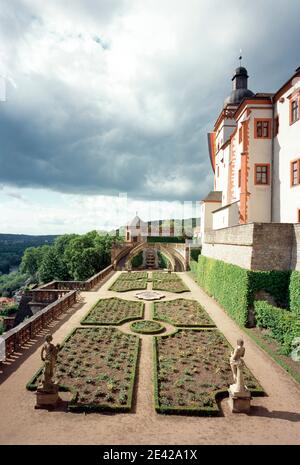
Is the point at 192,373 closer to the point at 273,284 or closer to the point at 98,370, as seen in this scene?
the point at 98,370

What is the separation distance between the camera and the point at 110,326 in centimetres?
1575

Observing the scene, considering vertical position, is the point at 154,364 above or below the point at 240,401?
below

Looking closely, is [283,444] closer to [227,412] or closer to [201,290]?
[227,412]

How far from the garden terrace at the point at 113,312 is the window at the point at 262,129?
16064mm

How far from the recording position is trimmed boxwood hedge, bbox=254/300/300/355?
39.1ft

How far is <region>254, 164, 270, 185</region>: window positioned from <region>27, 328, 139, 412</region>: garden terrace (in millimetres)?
16308

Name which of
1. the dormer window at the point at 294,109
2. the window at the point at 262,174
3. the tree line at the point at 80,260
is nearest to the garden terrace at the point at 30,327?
the window at the point at 262,174

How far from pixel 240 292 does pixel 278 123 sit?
1366cm

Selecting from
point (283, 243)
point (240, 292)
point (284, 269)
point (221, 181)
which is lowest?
point (240, 292)

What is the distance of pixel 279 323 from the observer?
1285 cm

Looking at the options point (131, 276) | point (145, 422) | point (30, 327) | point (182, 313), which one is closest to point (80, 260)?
point (131, 276)

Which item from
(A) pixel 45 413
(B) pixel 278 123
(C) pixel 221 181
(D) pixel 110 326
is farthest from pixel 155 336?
(C) pixel 221 181

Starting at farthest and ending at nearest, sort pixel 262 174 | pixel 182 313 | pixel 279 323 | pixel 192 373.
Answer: pixel 262 174, pixel 182 313, pixel 279 323, pixel 192 373

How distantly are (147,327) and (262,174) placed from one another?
1552 centimetres
